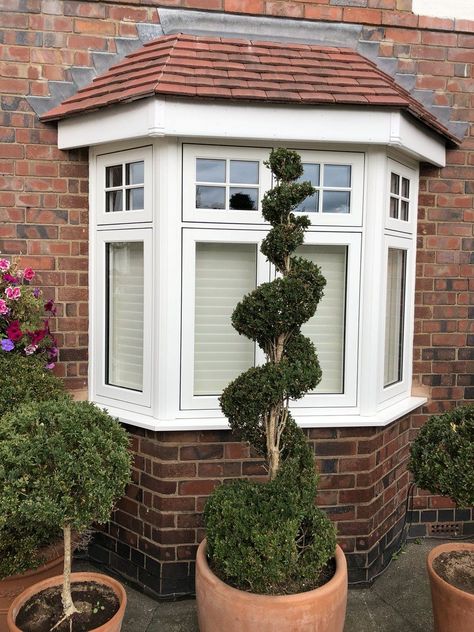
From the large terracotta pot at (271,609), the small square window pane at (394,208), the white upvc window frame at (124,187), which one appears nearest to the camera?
the large terracotta pot at (271,609)

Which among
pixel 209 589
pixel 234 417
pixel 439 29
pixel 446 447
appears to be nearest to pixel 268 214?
pixel 234 417

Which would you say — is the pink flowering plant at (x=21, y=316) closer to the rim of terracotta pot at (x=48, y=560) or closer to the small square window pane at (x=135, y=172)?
the small square window pane at (x=135, y=172)

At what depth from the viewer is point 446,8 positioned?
3926mm

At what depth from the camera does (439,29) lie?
Result: 3.93 metres

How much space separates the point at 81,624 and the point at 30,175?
2.64 metres

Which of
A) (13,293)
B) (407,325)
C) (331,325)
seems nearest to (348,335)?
(331,325)

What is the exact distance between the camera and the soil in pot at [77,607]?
247cm

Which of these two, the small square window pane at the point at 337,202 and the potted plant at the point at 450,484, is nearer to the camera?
the potted plant at the point at 450,484

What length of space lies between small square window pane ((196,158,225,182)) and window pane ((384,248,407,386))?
130 cm

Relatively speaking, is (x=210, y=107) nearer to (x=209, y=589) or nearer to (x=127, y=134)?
(x=127, y=134)

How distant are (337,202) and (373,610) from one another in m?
2.50

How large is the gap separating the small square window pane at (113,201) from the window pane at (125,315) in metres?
0.23

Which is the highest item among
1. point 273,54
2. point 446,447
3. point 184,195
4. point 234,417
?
point 273,54

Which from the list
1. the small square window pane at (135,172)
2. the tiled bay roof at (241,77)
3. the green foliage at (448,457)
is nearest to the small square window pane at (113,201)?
the small square window pane at (135,172)
